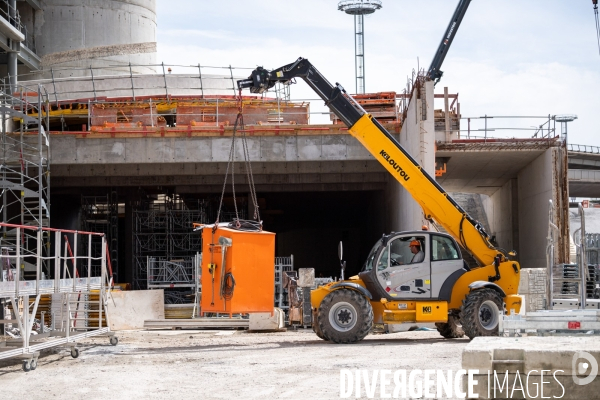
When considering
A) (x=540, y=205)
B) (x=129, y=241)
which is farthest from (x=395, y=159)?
(x=129, y=241)

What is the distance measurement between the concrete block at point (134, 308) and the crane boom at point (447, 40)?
52.0 feet

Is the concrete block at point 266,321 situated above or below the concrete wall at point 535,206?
below

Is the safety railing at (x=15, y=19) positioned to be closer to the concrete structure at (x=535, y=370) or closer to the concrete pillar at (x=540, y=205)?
the concrete pillar at (x=540, y=205)

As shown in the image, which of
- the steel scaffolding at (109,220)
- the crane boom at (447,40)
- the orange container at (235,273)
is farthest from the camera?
the steel scaffolding at (109,220)

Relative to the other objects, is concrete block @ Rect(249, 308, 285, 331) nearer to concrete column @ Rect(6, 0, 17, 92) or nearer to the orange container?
the orange container

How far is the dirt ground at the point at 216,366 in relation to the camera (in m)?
10.9

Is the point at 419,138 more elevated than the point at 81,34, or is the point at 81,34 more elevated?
the point at 81,34

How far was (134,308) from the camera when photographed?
2372 centimetres

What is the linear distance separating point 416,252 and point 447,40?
22.0 meters

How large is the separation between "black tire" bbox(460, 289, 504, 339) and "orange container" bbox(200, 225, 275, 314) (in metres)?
3.76

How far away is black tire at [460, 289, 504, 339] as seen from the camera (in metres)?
15.9

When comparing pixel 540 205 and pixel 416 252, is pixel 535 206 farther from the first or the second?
pixel 416 252

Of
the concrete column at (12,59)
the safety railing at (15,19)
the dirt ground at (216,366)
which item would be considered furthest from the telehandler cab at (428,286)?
the safety railing at (15,19)

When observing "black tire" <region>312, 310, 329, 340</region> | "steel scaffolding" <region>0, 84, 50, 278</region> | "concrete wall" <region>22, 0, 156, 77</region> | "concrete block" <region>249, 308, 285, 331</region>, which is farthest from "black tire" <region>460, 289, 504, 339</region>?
"concrete wall" <region>22, 0, 156, 77</region>
